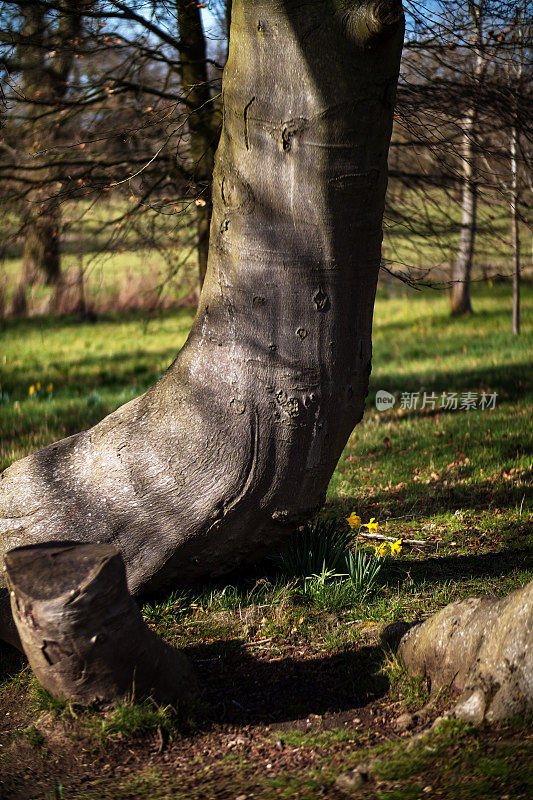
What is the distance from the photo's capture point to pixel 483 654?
2.46 meters

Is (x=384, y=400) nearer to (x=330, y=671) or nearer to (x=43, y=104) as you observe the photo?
(x=43, y=104)

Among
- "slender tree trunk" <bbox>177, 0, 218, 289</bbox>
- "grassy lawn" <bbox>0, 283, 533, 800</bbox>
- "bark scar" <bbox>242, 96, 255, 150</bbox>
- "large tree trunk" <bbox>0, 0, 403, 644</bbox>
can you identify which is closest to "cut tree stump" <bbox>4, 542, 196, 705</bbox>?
"grassy lawn" <bbox>0, 283, 533, 800</bbox>

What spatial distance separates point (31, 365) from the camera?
10523mm

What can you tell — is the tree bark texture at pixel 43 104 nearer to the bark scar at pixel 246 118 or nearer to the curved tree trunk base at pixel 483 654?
the bark scar at pixel 246 118

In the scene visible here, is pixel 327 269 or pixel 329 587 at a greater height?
pixel 327 269

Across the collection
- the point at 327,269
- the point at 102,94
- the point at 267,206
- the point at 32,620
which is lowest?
the point at 32,620

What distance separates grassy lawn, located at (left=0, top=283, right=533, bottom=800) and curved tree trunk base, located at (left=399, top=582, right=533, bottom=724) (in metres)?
0.07

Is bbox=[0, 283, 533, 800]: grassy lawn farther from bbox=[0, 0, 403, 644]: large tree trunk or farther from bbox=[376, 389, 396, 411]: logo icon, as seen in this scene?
bbox=[376, 389, 396, 411]: logo icon

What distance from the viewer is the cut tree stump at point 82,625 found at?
2.42m

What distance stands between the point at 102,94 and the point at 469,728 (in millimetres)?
5456

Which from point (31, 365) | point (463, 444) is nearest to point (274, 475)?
point (463, 444)

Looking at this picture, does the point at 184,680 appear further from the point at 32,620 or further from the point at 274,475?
the point at 274,475

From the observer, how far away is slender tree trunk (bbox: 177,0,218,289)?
5.28m

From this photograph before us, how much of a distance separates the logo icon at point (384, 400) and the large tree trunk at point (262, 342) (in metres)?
4.71
